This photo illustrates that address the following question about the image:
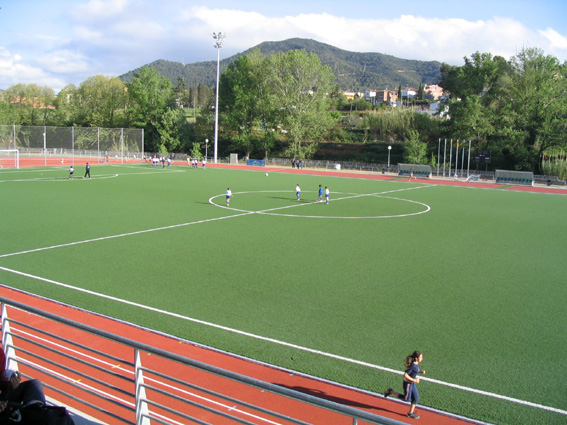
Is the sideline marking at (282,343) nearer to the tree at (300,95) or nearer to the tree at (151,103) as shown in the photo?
the tree at (300,95)

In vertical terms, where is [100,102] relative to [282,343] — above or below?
above

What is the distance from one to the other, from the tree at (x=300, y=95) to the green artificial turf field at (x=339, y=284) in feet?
183

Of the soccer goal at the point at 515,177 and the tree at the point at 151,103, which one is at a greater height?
the tree at the point at 151,103

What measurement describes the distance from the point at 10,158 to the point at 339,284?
61.2 meters

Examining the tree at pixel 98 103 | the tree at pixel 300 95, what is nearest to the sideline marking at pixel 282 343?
the tree at pixel 300 95

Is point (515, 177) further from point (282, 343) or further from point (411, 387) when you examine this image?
point (411, 387)

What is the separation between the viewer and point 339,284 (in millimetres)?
14266

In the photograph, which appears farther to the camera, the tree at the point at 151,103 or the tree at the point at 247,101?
the tree at the point at 151,103

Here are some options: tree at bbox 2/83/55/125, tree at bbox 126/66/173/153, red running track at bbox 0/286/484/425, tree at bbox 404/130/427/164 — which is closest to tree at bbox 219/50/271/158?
tree at bbox 126/66/173/153

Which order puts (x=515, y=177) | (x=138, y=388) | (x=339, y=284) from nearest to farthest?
(x=138, y=388) < (x=339, y=284) < (x=515, y=177)

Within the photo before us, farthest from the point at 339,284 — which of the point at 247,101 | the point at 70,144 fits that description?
the point at 247,101

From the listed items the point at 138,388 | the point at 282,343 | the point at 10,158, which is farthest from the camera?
the point at 10,158

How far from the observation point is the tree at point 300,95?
84.0m

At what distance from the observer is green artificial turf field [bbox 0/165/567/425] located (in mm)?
9016
